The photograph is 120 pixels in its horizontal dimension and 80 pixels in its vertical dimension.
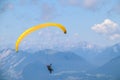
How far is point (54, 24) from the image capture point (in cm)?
6350

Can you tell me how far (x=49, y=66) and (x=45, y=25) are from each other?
11.4 m

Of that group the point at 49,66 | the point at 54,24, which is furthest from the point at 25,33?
the point at 49,66

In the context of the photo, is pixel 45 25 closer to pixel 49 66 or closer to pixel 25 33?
pixel 25 33

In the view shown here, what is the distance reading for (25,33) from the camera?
209ft

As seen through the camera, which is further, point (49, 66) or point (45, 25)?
point (49, 66)

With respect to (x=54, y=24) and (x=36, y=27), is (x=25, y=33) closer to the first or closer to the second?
(x=36, y=27)

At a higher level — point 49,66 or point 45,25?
point 45,25

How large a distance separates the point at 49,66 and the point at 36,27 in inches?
465

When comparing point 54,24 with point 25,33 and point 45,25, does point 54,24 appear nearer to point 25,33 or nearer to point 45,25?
point 45,25

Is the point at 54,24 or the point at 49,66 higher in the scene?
the point at 54,24

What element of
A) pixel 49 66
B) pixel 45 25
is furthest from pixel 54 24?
pixel 49 66

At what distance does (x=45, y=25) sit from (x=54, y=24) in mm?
2403

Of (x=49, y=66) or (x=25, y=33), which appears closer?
(x=25, y=33)

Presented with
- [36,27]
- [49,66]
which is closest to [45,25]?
[36,27]
